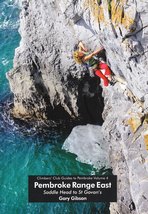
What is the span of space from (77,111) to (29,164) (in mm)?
4948

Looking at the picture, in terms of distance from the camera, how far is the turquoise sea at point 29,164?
2505cm

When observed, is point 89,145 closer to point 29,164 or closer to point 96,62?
point 29,164

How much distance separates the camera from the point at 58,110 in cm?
2994

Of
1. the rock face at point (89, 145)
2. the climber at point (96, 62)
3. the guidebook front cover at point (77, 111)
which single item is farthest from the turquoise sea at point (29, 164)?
the climber at point (96, 62)

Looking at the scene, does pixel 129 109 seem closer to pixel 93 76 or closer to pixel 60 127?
pixel 93 76

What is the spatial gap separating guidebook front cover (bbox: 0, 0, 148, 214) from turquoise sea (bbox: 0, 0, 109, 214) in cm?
7

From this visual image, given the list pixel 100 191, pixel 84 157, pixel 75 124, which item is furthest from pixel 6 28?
pixel 100 191

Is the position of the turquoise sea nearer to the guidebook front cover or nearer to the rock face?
the guidebook front cover

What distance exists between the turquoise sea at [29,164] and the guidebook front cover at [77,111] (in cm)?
7

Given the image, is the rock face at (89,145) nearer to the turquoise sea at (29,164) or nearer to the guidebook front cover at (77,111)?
the guidebook front cover at (77,111)

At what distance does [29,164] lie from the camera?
1099 inches

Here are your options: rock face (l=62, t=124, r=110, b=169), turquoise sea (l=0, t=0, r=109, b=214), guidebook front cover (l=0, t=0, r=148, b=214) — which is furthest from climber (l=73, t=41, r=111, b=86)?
turquoise sea (l=0, t=0, r=109, b=214)

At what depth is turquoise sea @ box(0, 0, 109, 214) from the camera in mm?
25047

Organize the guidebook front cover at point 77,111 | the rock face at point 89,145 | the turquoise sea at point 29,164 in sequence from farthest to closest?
the rock face at point 89,145 → the turquoise sea at point 29,164 → the guidebook front cover at point 77,111
